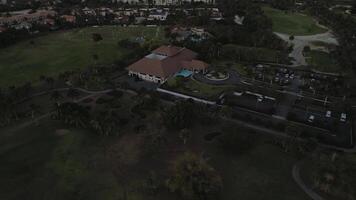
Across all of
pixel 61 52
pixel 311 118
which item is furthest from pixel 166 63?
pixel 61 52

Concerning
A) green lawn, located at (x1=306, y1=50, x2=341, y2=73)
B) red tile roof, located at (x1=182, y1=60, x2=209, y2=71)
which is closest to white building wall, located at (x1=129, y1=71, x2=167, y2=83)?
red tile roof, located at (x1=182, y1=60, x2=209, y2=71)

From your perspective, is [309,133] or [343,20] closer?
[309,133]

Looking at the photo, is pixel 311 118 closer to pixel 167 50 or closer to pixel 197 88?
pixel 197 88

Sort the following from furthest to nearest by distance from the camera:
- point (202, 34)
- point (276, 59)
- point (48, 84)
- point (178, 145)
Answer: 1. point (202, 34)
2. point (276, 59)
3. point (48, 84)
4. point (178, 145)

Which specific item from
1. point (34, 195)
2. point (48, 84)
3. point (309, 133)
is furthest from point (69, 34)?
point (309, 133)

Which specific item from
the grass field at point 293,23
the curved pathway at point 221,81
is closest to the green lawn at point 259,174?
the curved pathway at point 221,81

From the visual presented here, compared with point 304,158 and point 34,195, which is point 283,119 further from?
point 34,195

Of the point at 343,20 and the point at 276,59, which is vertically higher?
the point at 343,20
